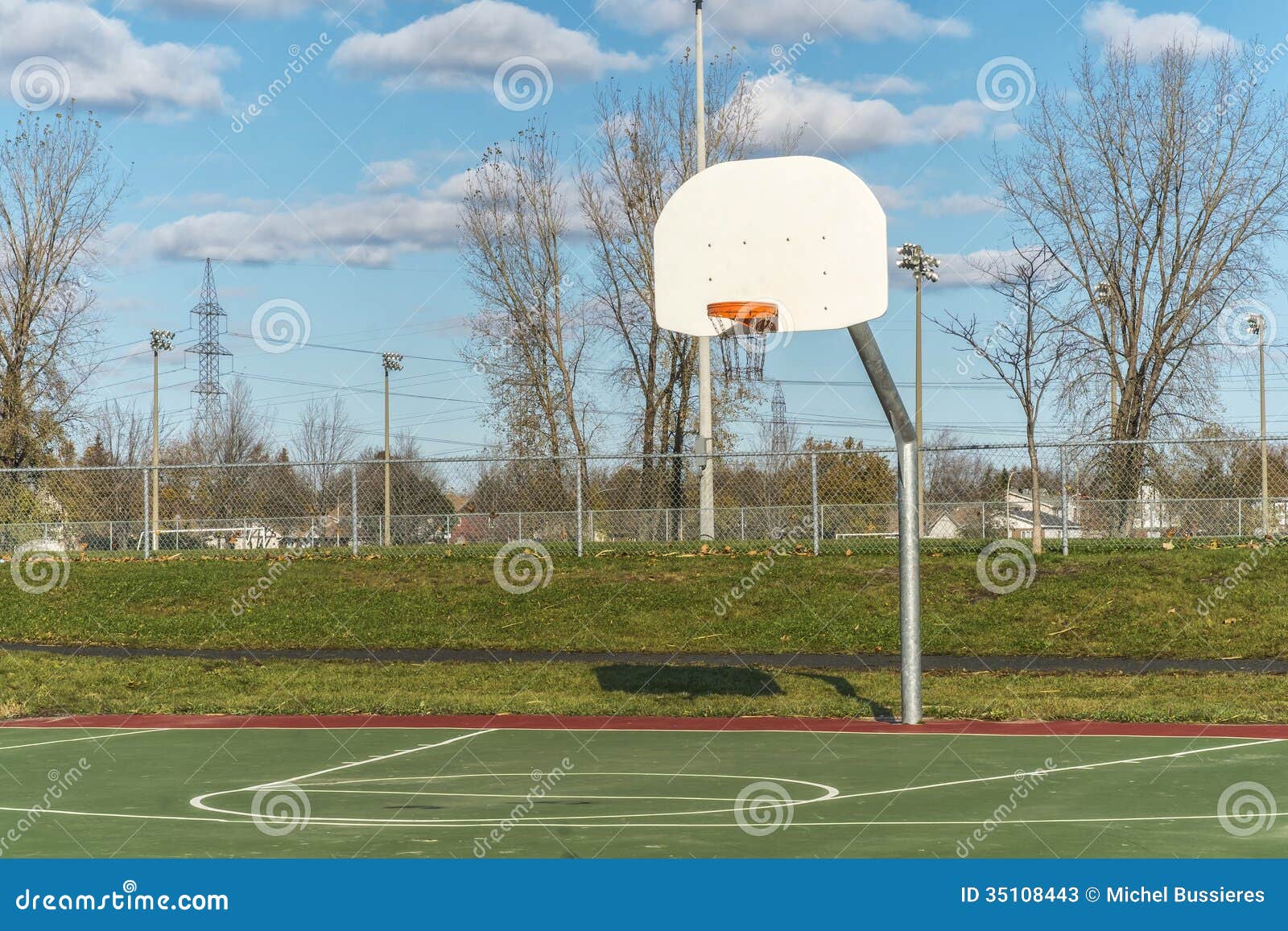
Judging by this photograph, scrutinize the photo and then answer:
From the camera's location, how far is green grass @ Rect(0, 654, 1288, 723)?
43.9 ft

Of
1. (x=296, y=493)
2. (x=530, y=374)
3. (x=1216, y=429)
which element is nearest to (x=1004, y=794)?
(x=296, y=493)

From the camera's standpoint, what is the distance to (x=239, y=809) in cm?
831

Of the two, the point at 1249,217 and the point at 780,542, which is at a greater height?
the point at 1249,217

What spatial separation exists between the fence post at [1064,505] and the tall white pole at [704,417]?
566 centimetres

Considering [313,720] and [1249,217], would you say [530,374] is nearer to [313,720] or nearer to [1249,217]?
[1249,217]

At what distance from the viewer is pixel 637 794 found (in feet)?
28.9

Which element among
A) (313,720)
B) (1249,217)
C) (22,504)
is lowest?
(313,720)

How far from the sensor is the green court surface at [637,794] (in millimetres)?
7121

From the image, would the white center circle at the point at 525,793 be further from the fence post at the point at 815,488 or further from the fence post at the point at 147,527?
the fence post at the point at 147,527

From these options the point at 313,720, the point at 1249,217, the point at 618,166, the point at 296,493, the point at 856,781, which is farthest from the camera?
the point at 618,166

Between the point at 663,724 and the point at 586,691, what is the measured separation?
2.58 meters

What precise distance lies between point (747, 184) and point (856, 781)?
5.31 metres

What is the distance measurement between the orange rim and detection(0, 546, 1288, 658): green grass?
754 cm

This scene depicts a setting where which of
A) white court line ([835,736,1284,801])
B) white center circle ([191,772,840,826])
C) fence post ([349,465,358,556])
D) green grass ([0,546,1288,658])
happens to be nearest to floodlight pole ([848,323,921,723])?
white court line ([835,736,1284,801])
